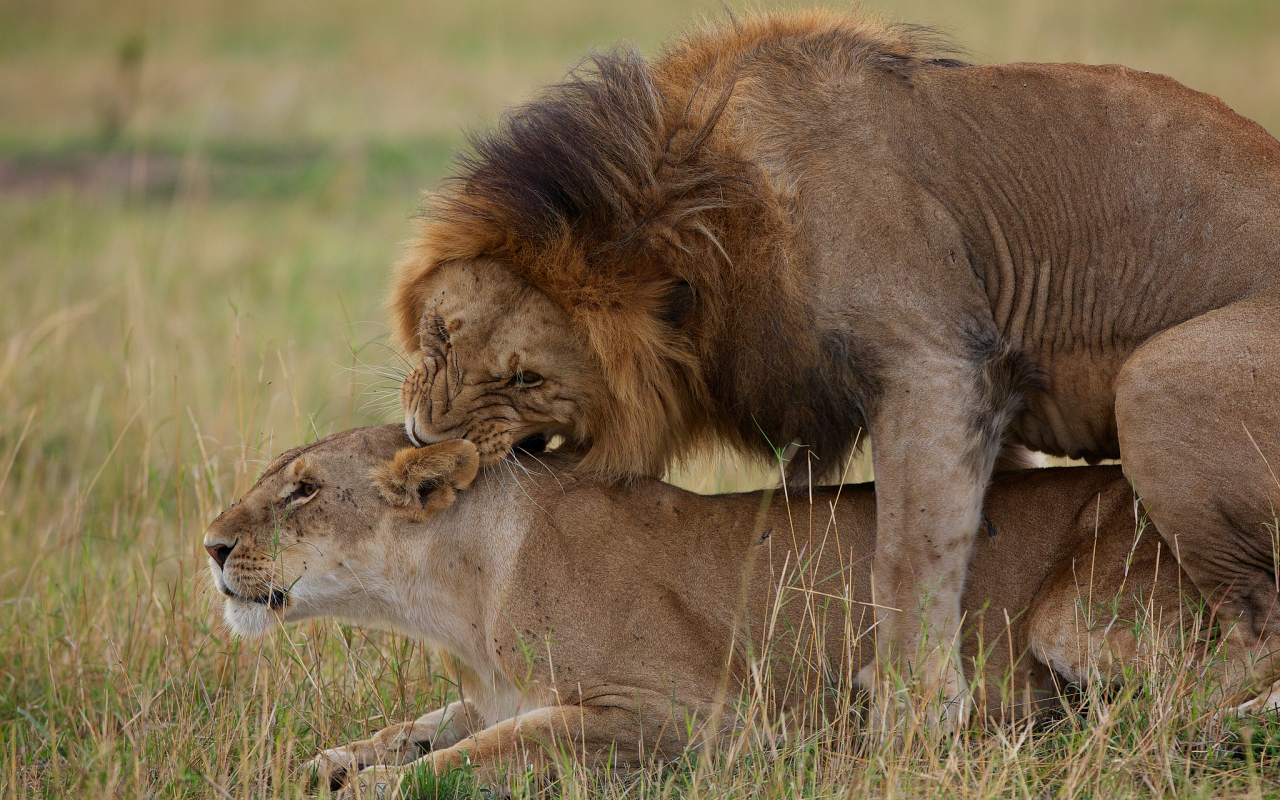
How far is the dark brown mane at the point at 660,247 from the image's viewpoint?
10.9 feet

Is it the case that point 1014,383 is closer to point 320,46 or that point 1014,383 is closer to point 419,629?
point 419,629

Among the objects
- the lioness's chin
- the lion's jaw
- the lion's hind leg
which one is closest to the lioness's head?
the lioness's chin

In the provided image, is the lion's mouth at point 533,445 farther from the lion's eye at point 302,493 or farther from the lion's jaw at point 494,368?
the lion's eye at point 302,493

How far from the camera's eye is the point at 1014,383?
3.42 m

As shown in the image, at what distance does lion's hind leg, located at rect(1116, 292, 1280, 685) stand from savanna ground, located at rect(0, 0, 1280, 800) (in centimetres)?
31

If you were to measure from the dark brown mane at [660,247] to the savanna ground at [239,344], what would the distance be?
62cm

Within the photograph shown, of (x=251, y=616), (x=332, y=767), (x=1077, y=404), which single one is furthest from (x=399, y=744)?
(x=1077, y=404)

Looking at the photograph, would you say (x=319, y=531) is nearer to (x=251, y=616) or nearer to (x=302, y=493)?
(x=302, y=493)

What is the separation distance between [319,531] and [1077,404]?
202 centimetres

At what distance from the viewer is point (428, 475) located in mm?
3369

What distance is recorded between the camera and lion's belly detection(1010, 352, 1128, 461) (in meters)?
3.37

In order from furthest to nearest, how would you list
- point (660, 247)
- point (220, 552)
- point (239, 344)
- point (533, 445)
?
point (239, 344) → point (533, 445) → point (220, 552) → point (660, 247)

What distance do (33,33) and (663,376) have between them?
2051 cm

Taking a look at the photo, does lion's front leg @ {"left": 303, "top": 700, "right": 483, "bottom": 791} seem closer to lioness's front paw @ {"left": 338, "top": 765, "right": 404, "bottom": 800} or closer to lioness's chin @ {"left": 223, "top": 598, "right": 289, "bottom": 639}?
lioness's front paw @ {"left": 338, "top": 765, "right": 404, "bottom": 800}
